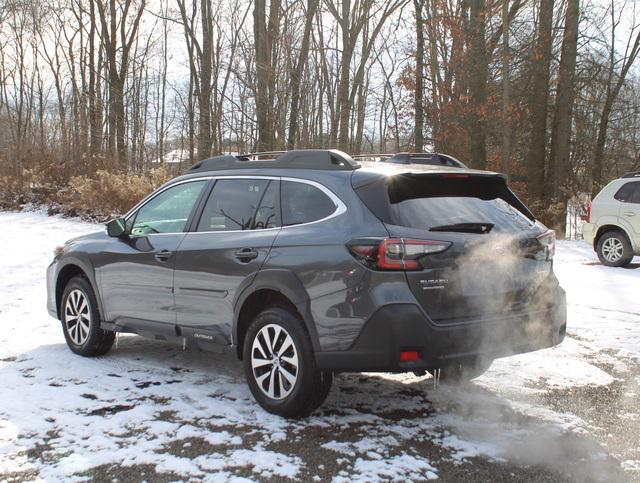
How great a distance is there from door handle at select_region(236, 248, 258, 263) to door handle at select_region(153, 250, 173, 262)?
2.82 feet

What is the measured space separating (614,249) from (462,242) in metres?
10.2

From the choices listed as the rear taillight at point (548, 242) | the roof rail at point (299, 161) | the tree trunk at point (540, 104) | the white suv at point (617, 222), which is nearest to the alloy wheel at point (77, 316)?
the roof rail at point (299, 161)

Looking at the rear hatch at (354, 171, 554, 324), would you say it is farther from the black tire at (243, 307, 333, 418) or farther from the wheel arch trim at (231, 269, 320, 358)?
the black tire at (243, 307, 333, 418)

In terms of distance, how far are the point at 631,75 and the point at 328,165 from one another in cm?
3166

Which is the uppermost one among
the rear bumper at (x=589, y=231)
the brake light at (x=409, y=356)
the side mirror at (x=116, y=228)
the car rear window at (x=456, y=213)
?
the car rear window at (x=456, y=213)

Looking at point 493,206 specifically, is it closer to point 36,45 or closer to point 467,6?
point 467,6

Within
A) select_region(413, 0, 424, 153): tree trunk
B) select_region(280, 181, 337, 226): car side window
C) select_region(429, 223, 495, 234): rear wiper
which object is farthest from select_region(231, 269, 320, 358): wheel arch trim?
select_region(413, 0, 424, 153): tree trunk

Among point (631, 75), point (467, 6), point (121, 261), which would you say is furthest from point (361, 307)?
point (631, 75)

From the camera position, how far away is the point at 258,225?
4.71 meters

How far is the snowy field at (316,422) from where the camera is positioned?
357cm

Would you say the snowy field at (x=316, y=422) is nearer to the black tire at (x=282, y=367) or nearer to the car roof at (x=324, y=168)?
the black tire at (x=282, y=367)

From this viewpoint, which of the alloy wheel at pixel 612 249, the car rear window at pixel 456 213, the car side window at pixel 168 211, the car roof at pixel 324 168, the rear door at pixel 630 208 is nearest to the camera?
the car rear window at pixel 456 213

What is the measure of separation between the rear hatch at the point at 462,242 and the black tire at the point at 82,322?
3164 millimetres

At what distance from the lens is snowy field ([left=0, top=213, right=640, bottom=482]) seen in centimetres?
357
